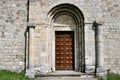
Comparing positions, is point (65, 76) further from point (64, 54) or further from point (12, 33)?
point (12, 33)

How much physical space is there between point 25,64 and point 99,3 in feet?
15.4

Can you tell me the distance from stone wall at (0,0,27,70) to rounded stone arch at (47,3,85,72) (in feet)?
4.76

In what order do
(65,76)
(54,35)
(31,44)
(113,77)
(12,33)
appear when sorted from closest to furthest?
(65,76)
(113,77)
(31,44)
(12,33)
(54,35)

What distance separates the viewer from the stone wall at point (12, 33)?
12766mm

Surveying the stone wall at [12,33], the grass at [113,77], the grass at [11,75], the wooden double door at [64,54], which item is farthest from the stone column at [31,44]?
the grass at [113,77]

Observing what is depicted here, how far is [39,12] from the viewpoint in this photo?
12.6m

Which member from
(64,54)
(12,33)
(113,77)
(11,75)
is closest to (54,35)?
(64,54)

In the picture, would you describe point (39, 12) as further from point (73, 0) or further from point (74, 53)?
point (74, 53)

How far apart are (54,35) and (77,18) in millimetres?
1463

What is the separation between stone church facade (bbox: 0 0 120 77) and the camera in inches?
490

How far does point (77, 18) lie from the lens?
1320 centimetres

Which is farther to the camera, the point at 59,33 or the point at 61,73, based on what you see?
the point at 59,33

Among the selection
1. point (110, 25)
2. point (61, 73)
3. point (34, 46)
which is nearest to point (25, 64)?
point (34, 46)

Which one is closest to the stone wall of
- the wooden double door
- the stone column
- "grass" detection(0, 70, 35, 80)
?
"grass" detection(0, 70, 35, 80)
